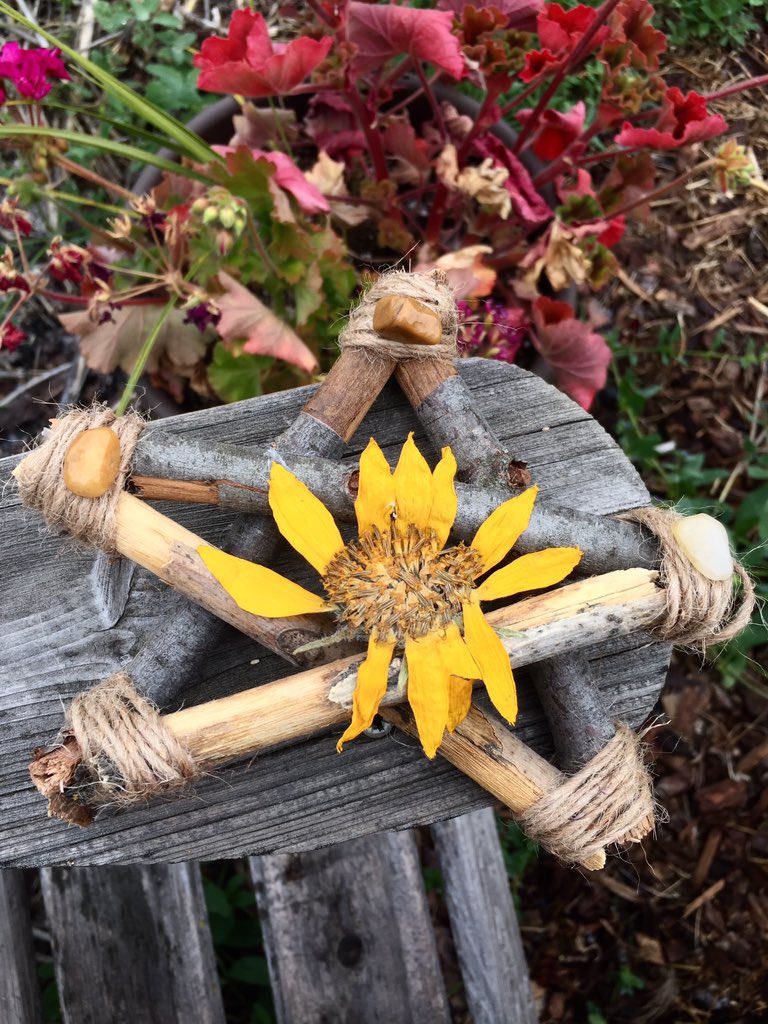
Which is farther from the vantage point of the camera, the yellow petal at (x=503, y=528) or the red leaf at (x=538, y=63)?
the red leaf at (x=538, y=63)

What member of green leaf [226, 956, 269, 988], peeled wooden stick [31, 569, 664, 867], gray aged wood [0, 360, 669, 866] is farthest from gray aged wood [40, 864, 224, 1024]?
peeled wooden stick [31, 569, 664, 867]

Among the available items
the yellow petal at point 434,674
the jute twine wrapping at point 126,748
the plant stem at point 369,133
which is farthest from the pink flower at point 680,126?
the jute twine wrapping at point 126,748

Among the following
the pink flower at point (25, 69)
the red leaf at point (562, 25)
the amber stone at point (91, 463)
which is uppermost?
the pink flower at point (25, 69)

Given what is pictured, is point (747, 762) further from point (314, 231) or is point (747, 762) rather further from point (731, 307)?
point (314, 231)

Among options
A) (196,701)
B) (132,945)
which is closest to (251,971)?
(132,945)

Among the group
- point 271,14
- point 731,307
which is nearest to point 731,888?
point 731,307

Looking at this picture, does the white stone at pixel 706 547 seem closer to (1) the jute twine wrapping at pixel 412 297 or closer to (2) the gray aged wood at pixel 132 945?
(1) the jute twine wrapping at pixel 412 297

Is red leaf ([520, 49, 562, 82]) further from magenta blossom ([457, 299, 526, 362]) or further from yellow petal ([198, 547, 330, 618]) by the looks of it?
yellow petal ([198, 547, 330, 618])
